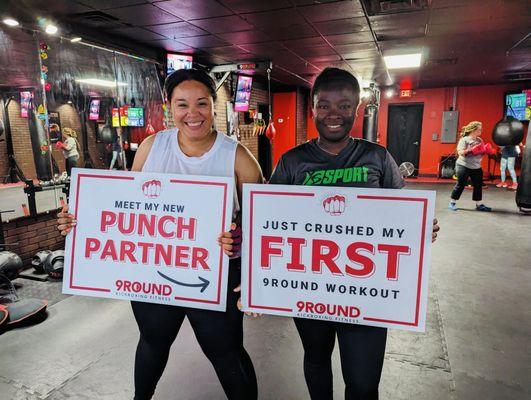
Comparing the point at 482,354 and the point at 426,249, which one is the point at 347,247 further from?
the point at 482,354

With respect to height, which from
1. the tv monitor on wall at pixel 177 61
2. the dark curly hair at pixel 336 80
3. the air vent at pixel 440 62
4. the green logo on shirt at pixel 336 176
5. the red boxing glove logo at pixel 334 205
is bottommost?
the red boxing glove logo at pixel 334 205

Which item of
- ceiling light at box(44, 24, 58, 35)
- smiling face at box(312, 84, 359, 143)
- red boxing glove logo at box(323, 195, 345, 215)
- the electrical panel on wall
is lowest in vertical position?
red boxing glove logo at box(323, 195, 345, 215)

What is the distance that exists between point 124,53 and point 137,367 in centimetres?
483

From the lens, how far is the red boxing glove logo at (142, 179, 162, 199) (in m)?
1.45

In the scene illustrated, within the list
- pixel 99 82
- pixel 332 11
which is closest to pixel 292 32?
pixel 332 11

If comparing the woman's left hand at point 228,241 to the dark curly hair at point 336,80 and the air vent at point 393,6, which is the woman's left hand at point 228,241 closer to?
the dark curly hair at point 336,80

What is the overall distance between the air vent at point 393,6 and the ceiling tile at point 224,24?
1523 mm

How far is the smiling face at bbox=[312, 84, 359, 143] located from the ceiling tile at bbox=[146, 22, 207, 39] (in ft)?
12.5

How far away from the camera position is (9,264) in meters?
3.42

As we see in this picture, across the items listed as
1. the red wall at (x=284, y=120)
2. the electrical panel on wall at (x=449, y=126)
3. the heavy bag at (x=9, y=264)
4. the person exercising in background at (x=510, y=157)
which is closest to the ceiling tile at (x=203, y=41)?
the heavy bag at (x=9, y=264)

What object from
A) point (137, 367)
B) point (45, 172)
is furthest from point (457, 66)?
point (137, 367)

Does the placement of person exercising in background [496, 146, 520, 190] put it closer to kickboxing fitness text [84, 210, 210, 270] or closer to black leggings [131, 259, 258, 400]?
black leggings [131, 259, 258, 400]

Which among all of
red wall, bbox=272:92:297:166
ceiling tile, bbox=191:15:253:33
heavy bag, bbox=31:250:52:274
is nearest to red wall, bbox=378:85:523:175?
red wall, bbox=272:92:297:166

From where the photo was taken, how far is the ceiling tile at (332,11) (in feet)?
13.1
